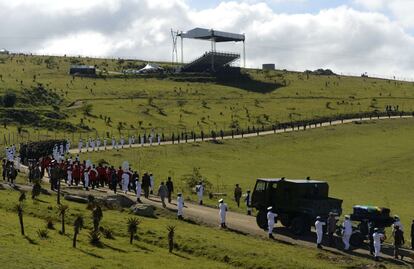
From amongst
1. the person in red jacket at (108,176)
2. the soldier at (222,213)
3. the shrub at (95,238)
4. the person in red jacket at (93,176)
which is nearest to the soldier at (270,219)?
the soldier at (222,213)

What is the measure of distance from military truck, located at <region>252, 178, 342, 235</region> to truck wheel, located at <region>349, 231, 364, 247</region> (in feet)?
5.66

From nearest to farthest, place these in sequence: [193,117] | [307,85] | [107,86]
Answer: [193,117] → [107,86] → [307,85]

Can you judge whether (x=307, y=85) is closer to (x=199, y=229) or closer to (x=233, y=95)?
(x=233, y=95)

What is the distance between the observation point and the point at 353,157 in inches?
2943

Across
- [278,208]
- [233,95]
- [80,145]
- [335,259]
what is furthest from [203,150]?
[233,95]

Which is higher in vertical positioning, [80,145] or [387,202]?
[80,145]

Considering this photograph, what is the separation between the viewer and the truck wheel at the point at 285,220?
33844 mm

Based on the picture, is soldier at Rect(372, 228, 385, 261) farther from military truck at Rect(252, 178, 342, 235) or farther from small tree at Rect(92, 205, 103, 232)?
small tree at Rect(92, 205, 103, 232)

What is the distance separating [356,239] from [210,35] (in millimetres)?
111432

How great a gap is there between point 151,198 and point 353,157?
38351 mm

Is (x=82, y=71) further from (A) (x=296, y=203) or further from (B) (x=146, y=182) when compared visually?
(A) (x=296, y=203)

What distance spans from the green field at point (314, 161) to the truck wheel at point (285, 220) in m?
9.86

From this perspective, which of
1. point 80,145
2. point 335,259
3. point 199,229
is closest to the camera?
point 335,259

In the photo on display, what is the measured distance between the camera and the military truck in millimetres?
33156
